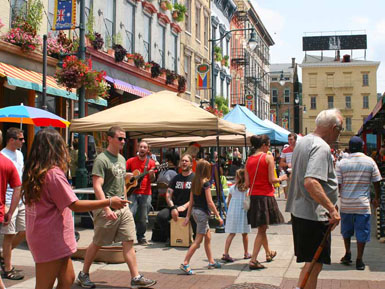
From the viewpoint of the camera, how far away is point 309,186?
480 centimetres

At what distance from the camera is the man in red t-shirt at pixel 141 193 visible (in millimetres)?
9727

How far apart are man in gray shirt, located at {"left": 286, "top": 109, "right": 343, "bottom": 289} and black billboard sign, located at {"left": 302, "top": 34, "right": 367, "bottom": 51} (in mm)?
85064

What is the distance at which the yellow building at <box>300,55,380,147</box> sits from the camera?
274 feet

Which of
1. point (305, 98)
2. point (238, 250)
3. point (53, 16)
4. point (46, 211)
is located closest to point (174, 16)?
point (53, 16)

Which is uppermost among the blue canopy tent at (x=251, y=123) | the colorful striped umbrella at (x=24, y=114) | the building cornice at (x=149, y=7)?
the building cornice at (x=149, y=7)

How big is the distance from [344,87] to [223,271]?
80984mm

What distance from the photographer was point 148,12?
25.0m

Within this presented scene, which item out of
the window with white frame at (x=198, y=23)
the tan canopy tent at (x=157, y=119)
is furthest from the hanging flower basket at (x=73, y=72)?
the window with white frame at (x=198, y=23)

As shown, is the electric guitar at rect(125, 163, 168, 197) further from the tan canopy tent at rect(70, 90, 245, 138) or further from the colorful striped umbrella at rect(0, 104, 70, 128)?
the colorful striped umbrella at rect(0, 104, 70, 128)

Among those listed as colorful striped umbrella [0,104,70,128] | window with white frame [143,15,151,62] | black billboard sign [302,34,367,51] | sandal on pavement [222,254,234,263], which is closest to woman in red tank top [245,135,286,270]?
sandal on pavement [222,254,234,263]

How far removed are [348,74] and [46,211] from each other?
84732mm

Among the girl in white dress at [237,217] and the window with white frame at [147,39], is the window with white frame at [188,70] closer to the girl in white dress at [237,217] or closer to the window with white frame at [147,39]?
the window with white frame at [147,39]

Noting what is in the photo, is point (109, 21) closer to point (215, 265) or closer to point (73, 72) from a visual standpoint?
point (73, 72)

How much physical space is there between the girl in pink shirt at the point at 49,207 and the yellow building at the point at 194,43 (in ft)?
83.9
